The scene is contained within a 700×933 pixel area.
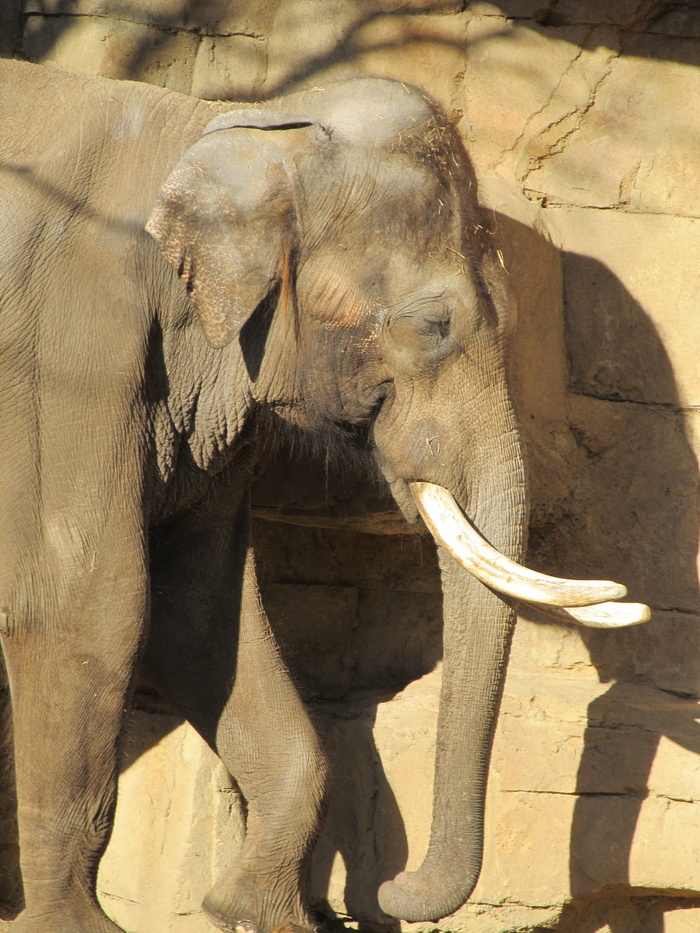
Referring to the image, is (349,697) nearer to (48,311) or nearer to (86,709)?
(86,709)

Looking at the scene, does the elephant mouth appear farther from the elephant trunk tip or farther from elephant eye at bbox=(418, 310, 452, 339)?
the elephant trunk tip

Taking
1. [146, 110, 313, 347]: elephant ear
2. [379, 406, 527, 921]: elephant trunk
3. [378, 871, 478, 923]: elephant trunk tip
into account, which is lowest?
[378, 871, 478, 923]: elephant trunk tip

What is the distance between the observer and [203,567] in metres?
3.29

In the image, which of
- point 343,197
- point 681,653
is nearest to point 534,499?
point 681,653

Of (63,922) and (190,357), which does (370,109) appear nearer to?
(190,357)

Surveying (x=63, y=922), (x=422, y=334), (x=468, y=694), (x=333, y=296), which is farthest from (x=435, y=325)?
(x=63, y=922)

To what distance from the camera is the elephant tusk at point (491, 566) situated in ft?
8.19

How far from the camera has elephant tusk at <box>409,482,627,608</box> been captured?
2.50 m

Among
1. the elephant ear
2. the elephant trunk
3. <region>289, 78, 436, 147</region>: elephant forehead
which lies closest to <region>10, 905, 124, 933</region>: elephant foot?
the elephant trunk

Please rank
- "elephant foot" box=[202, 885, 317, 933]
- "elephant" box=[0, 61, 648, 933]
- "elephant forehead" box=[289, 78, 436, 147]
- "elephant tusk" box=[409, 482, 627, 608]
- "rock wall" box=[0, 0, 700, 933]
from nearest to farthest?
"elephant tusk" box=[409, 482, 627, 608]
"elephant" box=[0, 61, 648, 933]
"elephant forehead" box=[289, 78, 436, 147]
"elephant foot" box=[202, 885, 317, 933]
"rock wall" box=[0, 0, 700, 933]

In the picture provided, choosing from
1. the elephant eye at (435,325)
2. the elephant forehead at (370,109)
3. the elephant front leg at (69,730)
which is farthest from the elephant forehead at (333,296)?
the elephant front leg at (69,730)

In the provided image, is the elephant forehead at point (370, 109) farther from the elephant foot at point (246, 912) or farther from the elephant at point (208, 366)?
the elephant foot at point (246, 912)

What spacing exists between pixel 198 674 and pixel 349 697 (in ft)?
2.33

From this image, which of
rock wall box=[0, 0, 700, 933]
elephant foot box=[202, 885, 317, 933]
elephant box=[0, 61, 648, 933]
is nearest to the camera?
elephant box=[0, 61, 648, 933]
